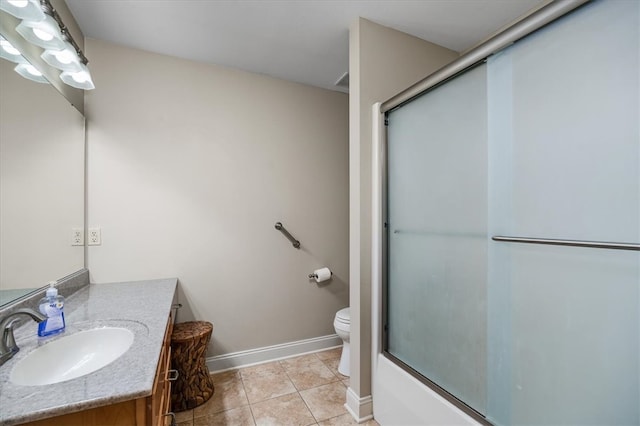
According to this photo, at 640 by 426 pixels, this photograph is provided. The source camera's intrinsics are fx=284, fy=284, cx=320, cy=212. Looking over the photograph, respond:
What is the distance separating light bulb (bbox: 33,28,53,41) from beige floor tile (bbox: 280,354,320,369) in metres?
2.47

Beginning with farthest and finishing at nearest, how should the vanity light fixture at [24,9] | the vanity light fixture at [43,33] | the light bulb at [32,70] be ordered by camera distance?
the light bulb at [32,70] → the vanity light fixture at [43,33] → the vanity light fixture at [24,9]

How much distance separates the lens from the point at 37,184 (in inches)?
55.7

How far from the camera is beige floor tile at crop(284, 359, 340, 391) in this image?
2.08 meters

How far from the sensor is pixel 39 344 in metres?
1.02

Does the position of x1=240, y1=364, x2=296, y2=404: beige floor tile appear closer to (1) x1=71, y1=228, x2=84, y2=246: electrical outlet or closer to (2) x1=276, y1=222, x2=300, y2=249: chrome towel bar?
(2) x1=276, y1=222, x2=300, y2=249: chrome towel bar

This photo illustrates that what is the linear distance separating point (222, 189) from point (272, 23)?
1.21 m

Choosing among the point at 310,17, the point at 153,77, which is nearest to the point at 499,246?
the point at 310,17

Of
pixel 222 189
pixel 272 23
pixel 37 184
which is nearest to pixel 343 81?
pixel 272 23

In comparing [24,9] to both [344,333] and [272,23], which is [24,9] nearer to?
[272,23]

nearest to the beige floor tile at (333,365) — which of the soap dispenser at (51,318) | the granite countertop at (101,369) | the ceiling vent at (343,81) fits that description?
the granite countertop at (101,369)

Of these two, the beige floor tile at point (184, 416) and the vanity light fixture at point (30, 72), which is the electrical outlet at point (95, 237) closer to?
the vanity light fixture at point (30, 72)

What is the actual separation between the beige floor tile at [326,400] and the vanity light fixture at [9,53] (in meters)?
2.32

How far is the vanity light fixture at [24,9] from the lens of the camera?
1.06 metres

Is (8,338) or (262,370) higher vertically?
(8,338)
